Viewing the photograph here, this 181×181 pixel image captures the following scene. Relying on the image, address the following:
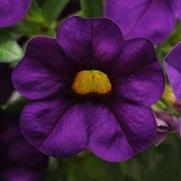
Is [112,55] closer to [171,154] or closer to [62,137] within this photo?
[62,137]

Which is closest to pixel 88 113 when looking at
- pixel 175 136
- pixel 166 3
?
pixel 166 3

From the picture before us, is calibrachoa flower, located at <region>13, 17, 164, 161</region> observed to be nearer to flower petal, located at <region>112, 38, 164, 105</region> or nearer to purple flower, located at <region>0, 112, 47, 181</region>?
flower petal, located at <region>112, 38, 164, 105</region>

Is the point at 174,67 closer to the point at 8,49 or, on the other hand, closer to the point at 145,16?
the point at 145,16

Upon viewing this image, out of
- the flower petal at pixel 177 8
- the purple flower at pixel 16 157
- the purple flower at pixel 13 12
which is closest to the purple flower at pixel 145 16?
the flower petal at pixel 177 8

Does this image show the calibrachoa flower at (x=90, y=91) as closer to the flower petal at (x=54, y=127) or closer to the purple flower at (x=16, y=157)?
the flower petal at (x=54, y=127)

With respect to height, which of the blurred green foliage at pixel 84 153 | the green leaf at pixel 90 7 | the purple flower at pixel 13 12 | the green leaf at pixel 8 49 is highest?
the purple flower at pixel 13 12

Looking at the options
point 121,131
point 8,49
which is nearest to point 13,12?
point 8,49

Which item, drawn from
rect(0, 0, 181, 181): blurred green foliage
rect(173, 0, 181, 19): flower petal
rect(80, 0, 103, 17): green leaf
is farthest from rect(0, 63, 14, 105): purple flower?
rect(173, 0, 181, 19): flower petal
